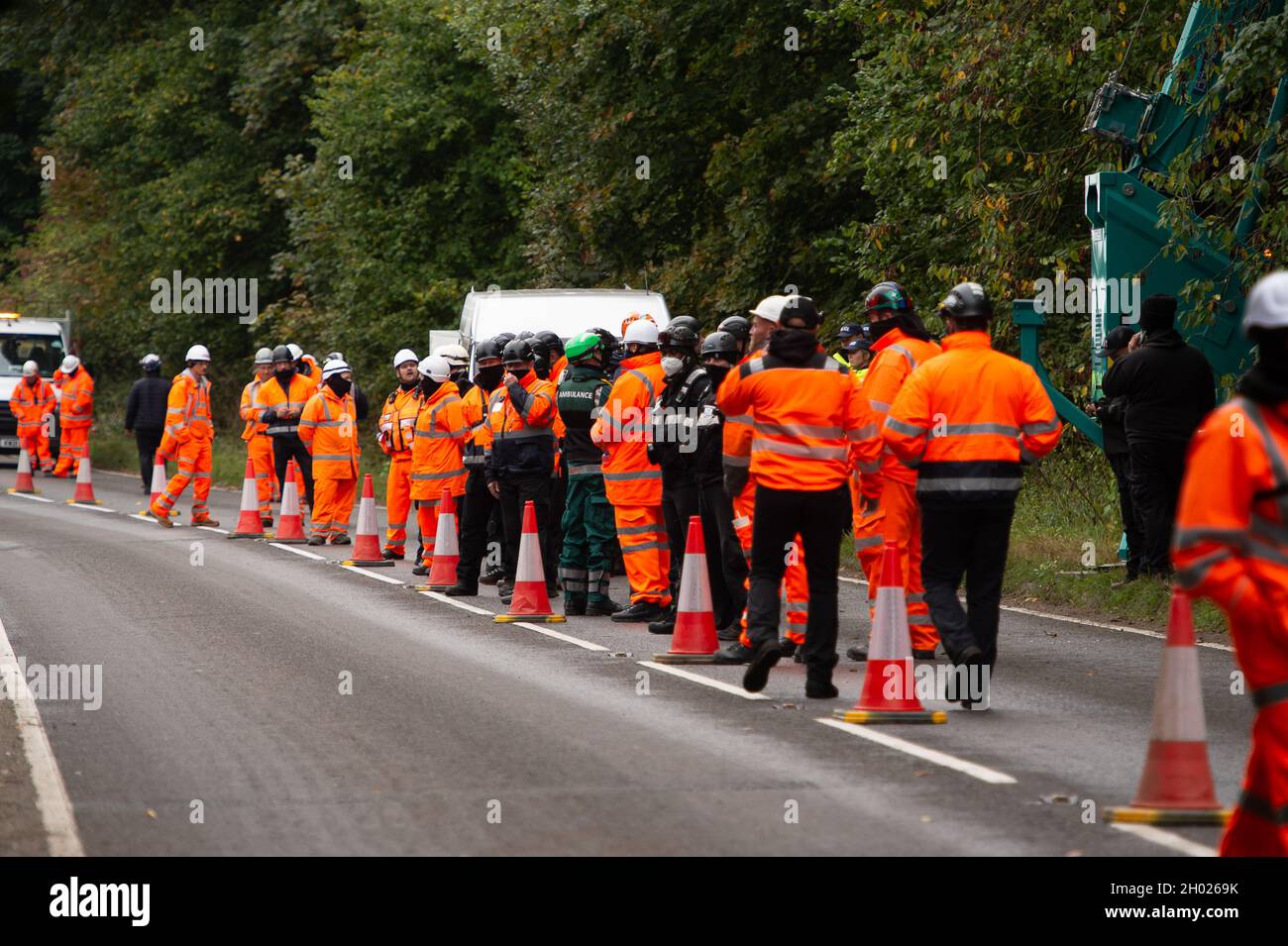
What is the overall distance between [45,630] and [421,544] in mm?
4617

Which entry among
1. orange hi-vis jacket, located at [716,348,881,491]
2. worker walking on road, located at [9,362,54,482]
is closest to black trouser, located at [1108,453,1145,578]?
orange hi-vis jacket, located at [716,348,881,491]

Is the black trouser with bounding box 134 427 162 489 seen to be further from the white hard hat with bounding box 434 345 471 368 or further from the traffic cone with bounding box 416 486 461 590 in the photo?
the traffic cone with bounding box 416 486 461 590

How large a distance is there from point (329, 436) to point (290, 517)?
4.00 ft

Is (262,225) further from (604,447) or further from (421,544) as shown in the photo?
(604,447)

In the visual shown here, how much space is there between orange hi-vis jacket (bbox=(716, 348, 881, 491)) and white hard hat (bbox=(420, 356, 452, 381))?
7.34 m

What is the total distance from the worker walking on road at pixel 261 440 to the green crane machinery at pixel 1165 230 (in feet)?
33.8

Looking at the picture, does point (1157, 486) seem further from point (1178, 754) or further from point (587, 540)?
point (1178, 754)

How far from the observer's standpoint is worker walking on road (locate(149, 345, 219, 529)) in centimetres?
2358

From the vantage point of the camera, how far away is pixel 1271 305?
543 centimetres

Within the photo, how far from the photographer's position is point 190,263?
43906mm

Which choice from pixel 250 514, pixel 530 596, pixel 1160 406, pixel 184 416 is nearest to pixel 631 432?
pixel 530 596

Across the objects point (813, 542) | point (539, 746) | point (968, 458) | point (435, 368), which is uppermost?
point (435, 368)

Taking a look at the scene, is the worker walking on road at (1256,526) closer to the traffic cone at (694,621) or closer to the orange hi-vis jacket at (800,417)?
the orange hi-vis jacket at (800,417)
